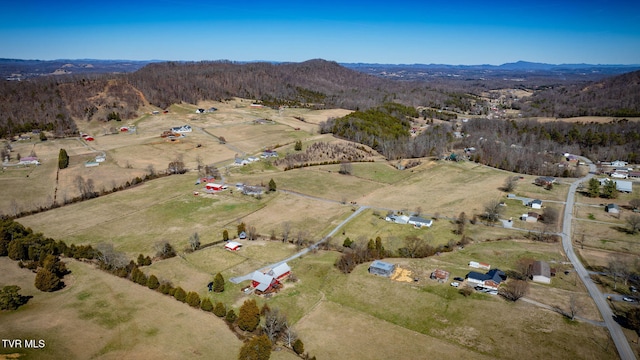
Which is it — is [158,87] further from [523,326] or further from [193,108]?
[523,326]

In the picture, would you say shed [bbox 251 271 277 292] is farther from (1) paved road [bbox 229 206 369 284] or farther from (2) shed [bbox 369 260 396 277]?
(2) shed [bbox 369 260 396 277]

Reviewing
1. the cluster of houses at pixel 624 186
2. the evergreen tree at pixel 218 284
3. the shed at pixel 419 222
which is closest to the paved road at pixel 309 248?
the evergreen tree at pixel 218 284

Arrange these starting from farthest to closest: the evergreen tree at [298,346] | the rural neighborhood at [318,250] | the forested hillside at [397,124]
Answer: the forested hillside at [397,124] → the rural neighborhood at [318,250] → the evergreen tree at [298,346]

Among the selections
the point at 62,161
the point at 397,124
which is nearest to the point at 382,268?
the point at 62,161

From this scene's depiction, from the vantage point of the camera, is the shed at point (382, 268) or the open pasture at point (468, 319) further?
the shed at point (382, 268)

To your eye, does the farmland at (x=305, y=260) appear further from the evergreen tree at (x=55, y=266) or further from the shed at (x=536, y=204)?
the shed at (x=536, y=204)

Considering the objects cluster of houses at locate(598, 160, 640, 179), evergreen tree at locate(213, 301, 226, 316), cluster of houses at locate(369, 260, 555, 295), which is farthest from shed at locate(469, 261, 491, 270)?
cluster of houses at locate(598, 160, 640, 179)
